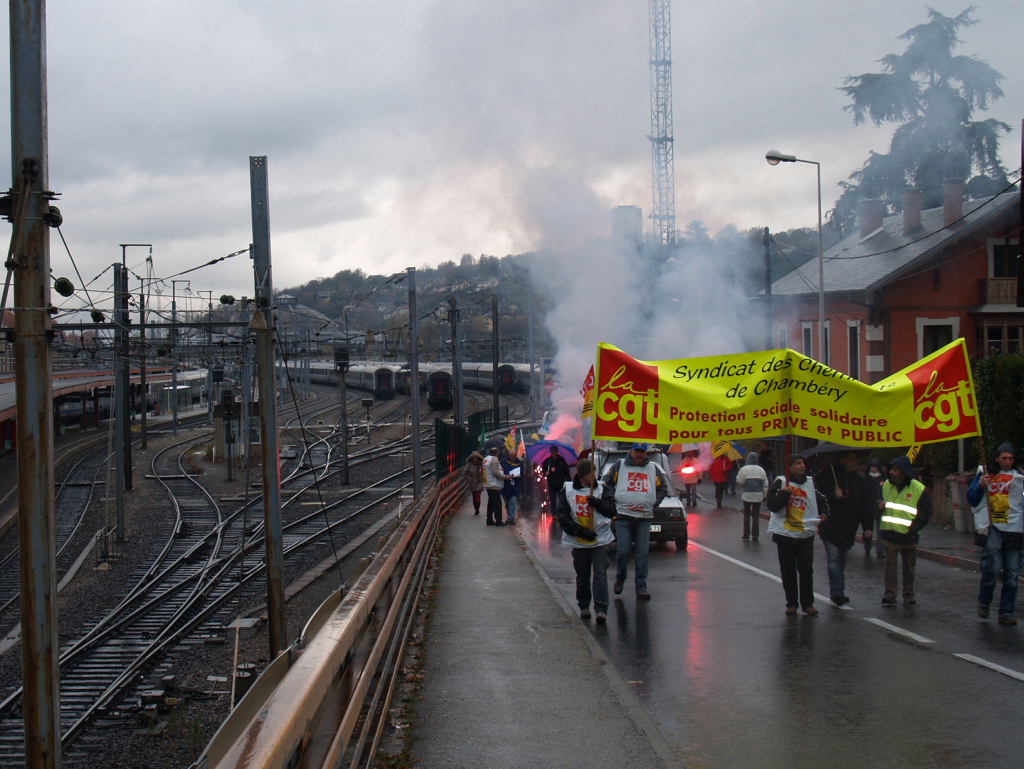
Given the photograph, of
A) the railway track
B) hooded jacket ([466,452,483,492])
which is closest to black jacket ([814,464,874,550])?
the railway track

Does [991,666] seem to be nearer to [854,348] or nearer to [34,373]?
[34,373]

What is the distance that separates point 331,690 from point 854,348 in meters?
29.8

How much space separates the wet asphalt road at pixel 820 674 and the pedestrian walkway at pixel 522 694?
11.1 inches

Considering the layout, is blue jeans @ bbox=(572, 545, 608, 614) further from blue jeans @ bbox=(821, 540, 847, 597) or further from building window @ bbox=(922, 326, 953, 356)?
building window @ bbox=(922, 326, 953, 356)

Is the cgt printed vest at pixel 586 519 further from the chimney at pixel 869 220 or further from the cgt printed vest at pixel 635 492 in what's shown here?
the chimney at pixel 869 220

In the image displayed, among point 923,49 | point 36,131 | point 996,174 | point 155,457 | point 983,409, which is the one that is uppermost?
point 923,49

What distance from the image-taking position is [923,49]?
47.9 metres

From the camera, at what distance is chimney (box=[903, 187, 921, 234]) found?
3338 cm

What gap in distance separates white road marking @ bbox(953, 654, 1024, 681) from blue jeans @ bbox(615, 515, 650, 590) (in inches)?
138

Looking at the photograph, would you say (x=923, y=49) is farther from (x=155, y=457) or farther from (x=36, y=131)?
(x=36, y=131)

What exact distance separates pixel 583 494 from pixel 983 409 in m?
11.7

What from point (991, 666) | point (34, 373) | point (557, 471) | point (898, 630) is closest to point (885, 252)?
point (557, 471)

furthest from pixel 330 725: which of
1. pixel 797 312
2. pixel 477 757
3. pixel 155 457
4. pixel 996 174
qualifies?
pixel 996 174

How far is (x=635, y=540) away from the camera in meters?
11.2
